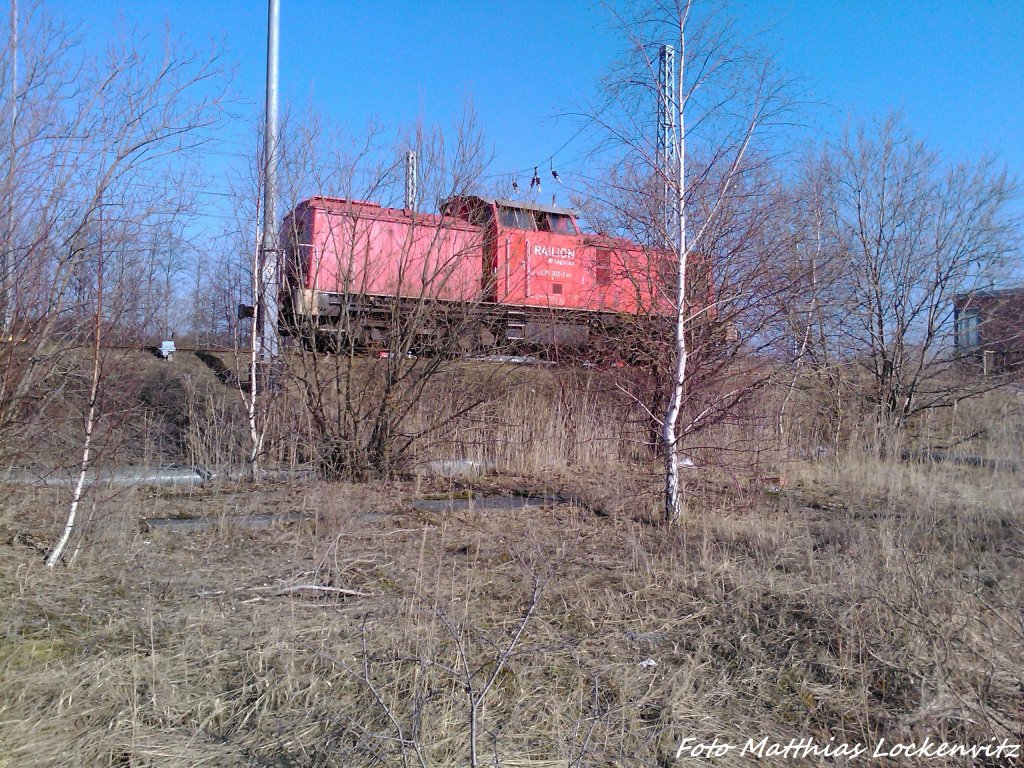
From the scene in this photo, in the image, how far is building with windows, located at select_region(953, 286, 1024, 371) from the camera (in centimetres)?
1170

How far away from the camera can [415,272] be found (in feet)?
29.9

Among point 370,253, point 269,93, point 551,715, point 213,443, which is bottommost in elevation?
point 551,715

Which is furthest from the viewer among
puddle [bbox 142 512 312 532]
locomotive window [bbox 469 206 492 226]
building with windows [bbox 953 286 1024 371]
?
building with windows [bbox 953 286 1024 371]

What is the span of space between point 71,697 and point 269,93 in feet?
25.5

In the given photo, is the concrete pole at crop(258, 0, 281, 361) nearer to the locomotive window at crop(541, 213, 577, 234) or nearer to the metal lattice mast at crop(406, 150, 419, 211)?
the metal lattice mast at crop(406, 150, 419, 211)

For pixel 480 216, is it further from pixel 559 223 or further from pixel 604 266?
pixel 559 223

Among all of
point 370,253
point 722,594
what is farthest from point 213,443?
point 722,594

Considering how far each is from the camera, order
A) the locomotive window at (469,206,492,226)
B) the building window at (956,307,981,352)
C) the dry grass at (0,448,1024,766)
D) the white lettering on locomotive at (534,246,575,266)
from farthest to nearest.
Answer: the white lettering on locomotive at (534,246,575,266) < the building window at (956,307,981,352) < the locomotive window at (469,206,492,226) < the dry grass at (0,448,1024,766)

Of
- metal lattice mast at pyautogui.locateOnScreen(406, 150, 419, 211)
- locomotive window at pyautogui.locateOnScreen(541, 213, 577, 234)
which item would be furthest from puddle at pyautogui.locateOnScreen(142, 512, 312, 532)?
locomotive window at pyautogui.locateOnScreen(541, 213, 577, 234)

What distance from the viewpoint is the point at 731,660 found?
154 inches

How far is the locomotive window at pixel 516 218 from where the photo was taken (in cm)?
1098

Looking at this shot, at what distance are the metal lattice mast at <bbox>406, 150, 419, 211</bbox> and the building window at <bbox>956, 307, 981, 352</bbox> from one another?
8.76m

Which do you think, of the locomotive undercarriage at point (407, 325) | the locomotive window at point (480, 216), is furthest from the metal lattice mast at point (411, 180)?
the locomotive undercarriage at point (407, 325)

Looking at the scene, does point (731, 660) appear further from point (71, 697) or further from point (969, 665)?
point (71, 697)
